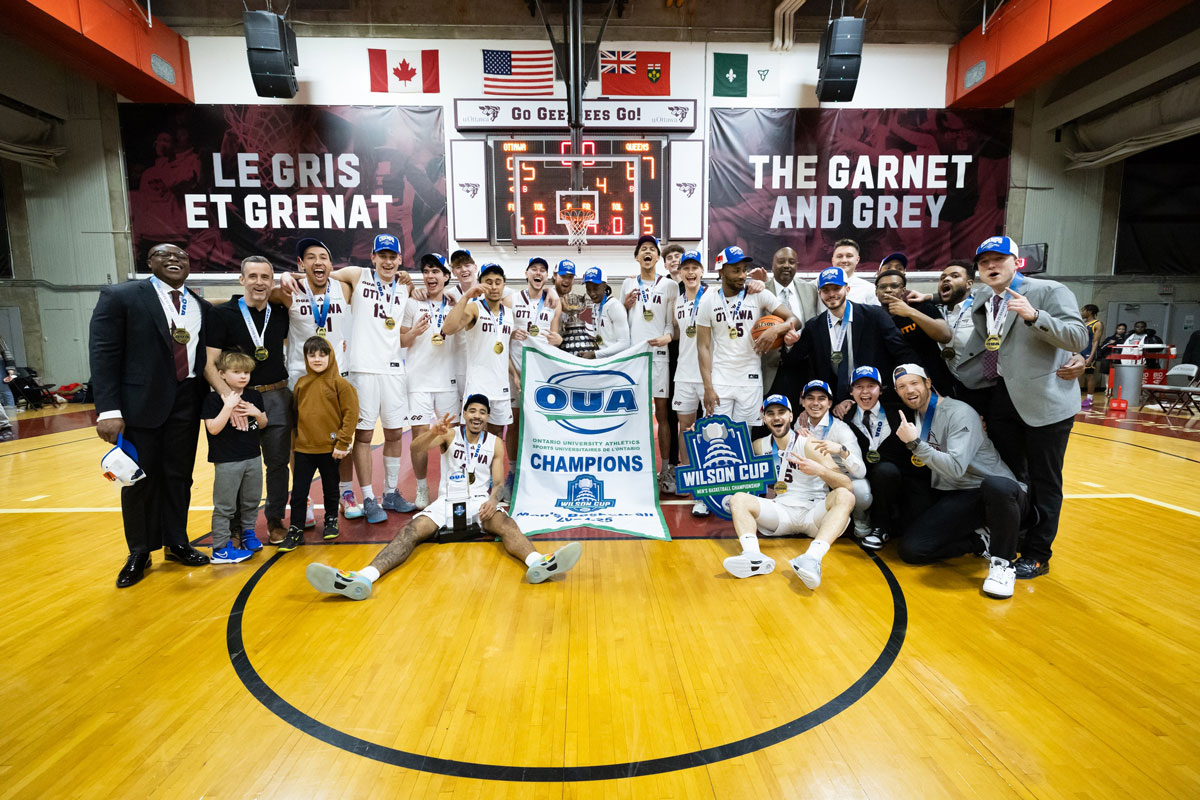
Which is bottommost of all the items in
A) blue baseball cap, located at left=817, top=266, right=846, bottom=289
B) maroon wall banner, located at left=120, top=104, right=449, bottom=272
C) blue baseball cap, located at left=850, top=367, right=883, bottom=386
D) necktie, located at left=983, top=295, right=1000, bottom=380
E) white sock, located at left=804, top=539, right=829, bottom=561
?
white sock, located at left=804, top=539, right=829, bottom=561

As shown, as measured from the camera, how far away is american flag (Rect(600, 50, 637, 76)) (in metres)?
11.2

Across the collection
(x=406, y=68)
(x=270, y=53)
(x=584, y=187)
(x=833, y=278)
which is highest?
Answer: (x=406, y=68)

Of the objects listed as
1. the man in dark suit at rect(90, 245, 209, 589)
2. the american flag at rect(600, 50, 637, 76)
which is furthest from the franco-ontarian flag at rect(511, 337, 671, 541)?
the american flag at rect(600, 50, 637, 76)

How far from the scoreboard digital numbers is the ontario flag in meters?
1.22

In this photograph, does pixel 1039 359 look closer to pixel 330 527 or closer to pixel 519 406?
pixel 519 406

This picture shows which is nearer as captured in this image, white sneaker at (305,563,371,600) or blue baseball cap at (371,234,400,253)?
white sneaker at (305,563,371,600)

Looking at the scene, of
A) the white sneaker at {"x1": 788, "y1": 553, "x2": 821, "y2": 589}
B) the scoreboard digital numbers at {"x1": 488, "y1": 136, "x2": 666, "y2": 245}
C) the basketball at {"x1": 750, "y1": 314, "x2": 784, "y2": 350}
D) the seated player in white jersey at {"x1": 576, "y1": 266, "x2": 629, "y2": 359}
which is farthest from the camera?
the scoreboard digital numbers at {"x1": 488, "y1": 136, "x2": 666, "y2": 245}

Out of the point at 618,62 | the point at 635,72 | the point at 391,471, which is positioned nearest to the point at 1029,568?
the point at 391,471

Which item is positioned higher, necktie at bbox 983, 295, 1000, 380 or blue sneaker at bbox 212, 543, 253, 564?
necktie at bbox 983, 295, 1000, 380

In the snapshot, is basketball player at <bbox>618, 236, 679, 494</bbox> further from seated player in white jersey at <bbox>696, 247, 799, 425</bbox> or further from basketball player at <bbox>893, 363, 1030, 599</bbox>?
basketball player at <bbox>893, 363, 1030, 599</bbox>

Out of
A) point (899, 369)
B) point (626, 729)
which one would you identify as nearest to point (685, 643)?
point (626, 729)

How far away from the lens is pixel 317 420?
13.0 feet

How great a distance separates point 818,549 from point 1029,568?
1385 mm

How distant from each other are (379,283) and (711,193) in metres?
8.72
